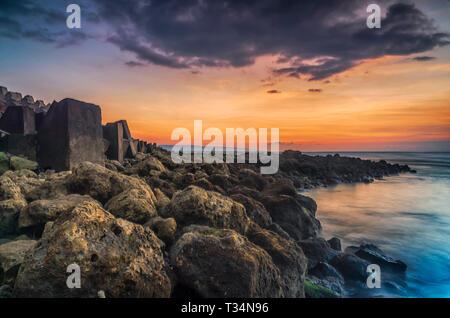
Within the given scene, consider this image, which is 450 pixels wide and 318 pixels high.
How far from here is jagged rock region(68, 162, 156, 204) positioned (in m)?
3.45

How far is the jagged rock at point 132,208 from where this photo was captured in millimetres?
Answer: 2838

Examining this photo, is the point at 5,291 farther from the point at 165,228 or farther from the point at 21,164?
the point at 21,164

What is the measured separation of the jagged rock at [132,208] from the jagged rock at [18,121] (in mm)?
4710

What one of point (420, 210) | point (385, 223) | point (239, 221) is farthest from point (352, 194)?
point (239, 221)

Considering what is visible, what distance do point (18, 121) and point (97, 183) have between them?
434cm

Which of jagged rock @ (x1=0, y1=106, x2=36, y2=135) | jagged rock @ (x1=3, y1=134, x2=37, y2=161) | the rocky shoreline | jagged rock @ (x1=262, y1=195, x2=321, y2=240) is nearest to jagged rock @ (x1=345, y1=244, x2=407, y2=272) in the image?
the rocky shoreline

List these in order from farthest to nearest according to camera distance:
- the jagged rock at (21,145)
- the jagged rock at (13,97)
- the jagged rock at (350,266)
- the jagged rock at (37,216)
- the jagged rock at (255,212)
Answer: the jagged rock at (13,97) → the jagged rock at (21,145) → the jagged rock at (350,266) → the jagged rock at (255,212) → the jagged rock at (37,216)

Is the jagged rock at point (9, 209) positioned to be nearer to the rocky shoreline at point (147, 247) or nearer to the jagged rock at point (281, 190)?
the rocky shoreline at point (147, 247)

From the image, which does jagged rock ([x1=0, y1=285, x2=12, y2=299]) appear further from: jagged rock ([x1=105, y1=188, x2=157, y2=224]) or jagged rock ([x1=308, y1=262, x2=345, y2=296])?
jagged rock ([x1=308, y1=262, x2=345, y2=296])

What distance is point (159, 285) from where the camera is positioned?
192 cm

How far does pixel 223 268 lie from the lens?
207cm

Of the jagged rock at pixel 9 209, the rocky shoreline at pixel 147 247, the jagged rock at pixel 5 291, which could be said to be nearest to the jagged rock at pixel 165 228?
the rocky shoreline at pixel 147 247
